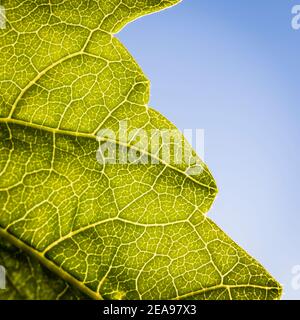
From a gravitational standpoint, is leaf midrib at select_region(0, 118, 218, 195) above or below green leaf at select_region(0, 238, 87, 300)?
above

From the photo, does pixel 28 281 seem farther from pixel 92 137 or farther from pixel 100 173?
pixel 92 137

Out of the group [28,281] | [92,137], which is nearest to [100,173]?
[92,137]

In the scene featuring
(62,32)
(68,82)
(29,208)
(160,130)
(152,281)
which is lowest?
(152,281)

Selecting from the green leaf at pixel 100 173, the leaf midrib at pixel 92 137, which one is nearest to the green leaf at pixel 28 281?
the green leaf at pixel 100 173

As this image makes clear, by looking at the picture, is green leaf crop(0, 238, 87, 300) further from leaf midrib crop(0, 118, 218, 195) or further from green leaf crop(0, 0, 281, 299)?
leaf midrib crop(0, 118, 218, 195)

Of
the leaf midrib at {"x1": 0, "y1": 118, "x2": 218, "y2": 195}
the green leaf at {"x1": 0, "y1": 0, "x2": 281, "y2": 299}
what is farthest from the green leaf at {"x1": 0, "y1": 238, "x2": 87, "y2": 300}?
the leaf midrib at {"x1": 0, "y1": 118, "x2": 218, "y2": 195}
